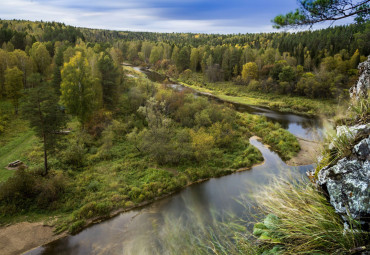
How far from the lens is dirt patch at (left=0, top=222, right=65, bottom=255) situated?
13.3m

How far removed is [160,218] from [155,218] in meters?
0.36

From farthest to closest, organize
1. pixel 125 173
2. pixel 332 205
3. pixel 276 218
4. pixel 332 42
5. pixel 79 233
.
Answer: pixel 332 42
pixel 125 173
pixel 79 233
pixel 276 218
pixel 332 205

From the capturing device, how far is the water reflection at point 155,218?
13.7 meters

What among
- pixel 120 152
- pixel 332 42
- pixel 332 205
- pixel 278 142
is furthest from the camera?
pixel 332 42

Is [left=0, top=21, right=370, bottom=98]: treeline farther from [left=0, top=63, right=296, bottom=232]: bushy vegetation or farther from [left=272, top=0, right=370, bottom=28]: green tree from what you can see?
[left=272, top=0, right=370, bottom=28]: green tree

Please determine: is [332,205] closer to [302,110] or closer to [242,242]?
[242,242]

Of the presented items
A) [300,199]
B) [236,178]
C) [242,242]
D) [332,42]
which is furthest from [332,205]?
[332,42]

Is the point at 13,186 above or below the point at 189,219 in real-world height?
above

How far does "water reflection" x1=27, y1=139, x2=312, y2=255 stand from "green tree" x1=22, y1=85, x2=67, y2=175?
791cm

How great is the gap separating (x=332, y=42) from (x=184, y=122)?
54134mm

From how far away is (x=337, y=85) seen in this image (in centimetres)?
4675

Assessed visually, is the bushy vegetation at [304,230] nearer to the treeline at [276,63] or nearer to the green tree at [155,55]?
the treeline at [276,63]

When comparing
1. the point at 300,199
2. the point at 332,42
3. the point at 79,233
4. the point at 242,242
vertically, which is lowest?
the point at 79,233

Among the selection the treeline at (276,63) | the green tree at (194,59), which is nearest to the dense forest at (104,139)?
the treeline at (276,63)
